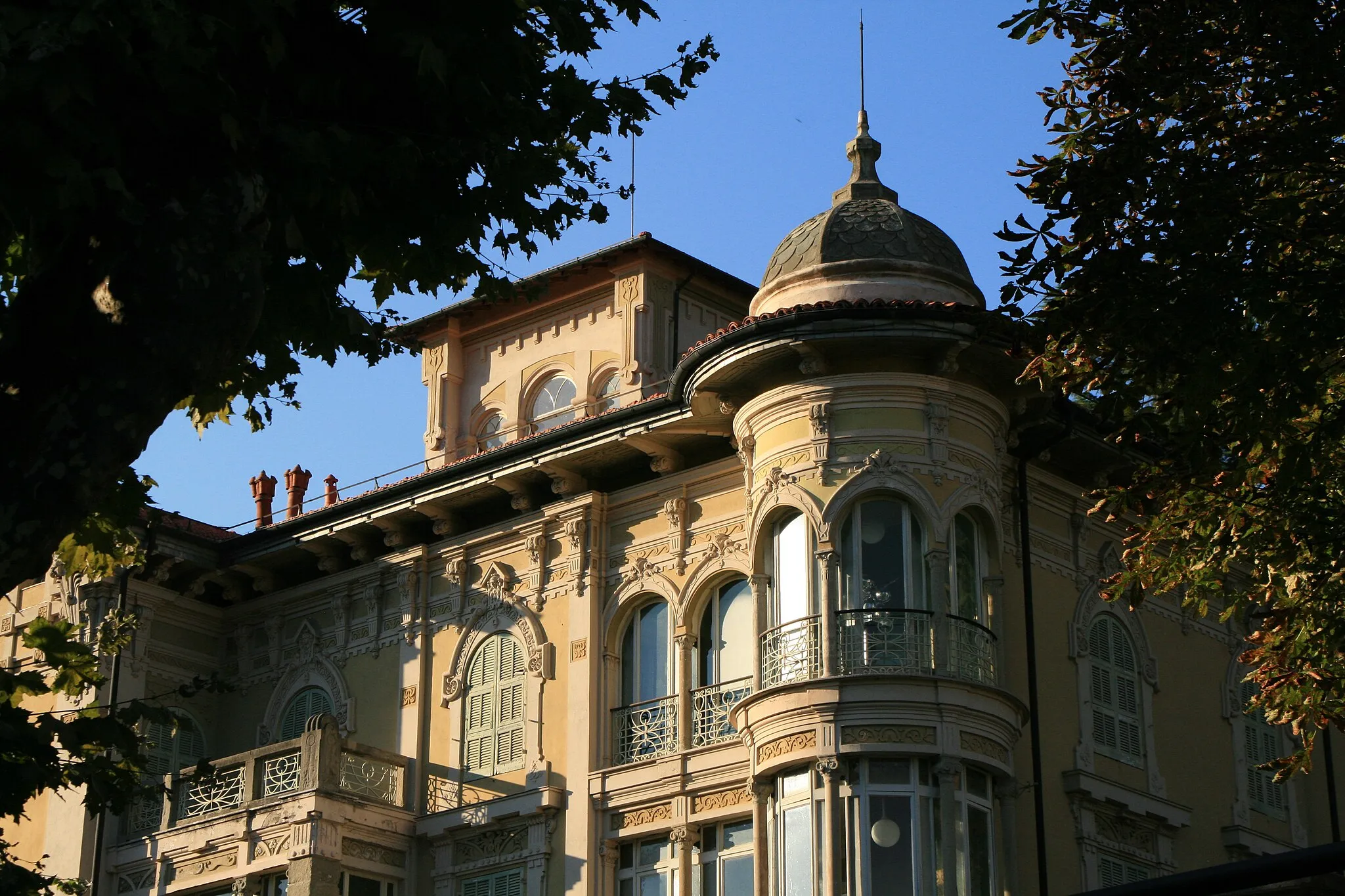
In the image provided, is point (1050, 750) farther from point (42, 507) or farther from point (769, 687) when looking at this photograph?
point (42, 507)

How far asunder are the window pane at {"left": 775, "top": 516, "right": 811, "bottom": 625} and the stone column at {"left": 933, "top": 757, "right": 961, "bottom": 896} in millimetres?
2272

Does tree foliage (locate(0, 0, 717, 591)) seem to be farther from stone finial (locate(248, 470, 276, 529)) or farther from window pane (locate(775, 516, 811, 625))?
stone finial (locate(248, 470, 276, 529))

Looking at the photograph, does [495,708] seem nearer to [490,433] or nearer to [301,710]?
[301,710]

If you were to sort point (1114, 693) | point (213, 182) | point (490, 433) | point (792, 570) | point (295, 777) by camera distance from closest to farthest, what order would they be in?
point (213, 182)
point (792, 570)
point (1114, 693)
point (295, 777)
point (490, 433)

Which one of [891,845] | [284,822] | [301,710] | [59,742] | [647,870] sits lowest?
[59,742]

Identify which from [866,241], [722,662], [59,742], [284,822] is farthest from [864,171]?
[59,742]

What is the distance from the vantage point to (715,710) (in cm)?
2419

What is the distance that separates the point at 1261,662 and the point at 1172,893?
13460 mm

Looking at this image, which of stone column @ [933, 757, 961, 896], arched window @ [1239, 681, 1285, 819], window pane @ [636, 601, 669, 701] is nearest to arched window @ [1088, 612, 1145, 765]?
→ arched window @ [1239, 681, 1285, 819]

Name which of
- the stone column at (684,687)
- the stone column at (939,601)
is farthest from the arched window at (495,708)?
the stone column at (939,601)

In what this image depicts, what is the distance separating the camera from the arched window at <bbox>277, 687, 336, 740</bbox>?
28.0 m

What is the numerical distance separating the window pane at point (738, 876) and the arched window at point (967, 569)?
3.61 m

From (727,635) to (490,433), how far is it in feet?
24.0

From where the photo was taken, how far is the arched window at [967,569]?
75.7 feet
